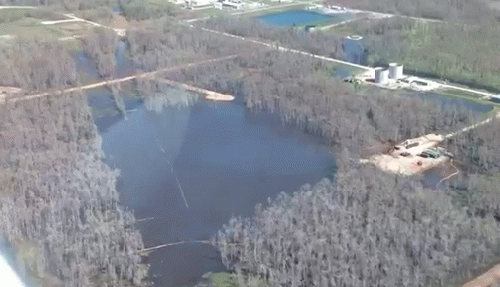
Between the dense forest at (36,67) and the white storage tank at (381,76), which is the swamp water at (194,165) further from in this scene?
the white storage tank at (381,76)

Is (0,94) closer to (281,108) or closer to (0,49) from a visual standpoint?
(0,49)

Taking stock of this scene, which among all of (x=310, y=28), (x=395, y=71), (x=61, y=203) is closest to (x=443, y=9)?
(x=310, y=28)

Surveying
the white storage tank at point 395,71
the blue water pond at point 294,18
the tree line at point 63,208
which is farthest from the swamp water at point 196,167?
the blue water pond at point 294,18

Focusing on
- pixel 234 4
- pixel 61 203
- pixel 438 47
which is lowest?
pixel 61 203

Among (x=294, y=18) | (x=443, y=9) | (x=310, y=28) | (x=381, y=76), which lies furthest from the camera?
(x=294, y=18)

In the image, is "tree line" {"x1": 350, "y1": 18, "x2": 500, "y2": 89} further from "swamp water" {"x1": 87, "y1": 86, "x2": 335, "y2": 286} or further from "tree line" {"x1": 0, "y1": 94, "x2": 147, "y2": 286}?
"tree line" {"x1": 0, "y1": 94, "x2": 147, "y2": 286}

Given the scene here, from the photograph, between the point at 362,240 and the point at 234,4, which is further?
the point at 234,4

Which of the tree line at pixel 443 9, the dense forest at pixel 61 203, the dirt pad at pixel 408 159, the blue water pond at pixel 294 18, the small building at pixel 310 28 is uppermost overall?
the tree line at pixel 443 9

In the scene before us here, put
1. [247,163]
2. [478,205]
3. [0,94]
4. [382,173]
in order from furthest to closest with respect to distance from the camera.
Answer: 1. [0,94]
2. [247,163]
3. [382,173]
4. [478,205]

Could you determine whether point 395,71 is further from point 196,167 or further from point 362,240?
point 362,240

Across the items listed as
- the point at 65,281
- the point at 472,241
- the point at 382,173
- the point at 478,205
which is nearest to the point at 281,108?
the point at 382,173

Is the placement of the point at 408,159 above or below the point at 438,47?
below
